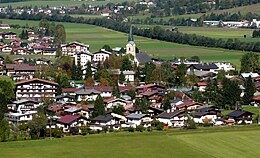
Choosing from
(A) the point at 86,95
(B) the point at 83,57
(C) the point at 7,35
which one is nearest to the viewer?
(A) the point at 86,95

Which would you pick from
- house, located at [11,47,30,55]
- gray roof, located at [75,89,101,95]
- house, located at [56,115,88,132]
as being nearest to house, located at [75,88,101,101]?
gray roof, located at [75,89,101,95]

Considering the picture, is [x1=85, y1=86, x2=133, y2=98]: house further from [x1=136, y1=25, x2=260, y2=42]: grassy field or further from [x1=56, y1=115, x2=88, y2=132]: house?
[x1=136, y1=25, x2=260, y2=42]: grassy field

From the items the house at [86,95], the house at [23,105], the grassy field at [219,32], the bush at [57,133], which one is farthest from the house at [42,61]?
the bush at [57,133]

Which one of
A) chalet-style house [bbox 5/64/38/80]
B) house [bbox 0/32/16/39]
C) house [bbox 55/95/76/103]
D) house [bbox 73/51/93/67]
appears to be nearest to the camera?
house [bbox 55/95/76/103]

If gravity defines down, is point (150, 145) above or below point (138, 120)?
above

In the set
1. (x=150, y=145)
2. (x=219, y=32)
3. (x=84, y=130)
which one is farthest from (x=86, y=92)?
(x=219, y=32)

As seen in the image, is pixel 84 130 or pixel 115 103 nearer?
pixel 84 130

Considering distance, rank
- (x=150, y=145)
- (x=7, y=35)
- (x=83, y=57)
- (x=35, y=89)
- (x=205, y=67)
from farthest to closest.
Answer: (x=7, y=35)
(x=83, y=57)
(x=205, y=67)
(x=35, y=89)
(x=150, y=145)

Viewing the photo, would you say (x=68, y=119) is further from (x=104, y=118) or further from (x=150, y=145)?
(x=150, y=145)
